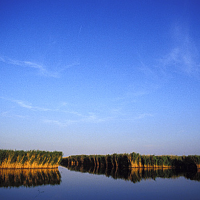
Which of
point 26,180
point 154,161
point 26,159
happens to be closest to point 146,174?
point 154,161

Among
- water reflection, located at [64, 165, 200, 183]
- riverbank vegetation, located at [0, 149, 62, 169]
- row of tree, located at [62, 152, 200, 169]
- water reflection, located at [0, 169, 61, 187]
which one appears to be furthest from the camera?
row of tree, located at [62, 152, 200, 169]

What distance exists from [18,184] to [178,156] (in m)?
31.1

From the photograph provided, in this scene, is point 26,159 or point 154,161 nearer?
point 26,159

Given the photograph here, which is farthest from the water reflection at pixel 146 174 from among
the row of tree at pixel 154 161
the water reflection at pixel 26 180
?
the water reflection at pixel 26 180

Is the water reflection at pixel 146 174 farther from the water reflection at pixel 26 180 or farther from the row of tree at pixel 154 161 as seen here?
the water reflection at pixel 26 180

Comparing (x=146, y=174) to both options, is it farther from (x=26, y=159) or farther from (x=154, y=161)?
(x=26, y=159)

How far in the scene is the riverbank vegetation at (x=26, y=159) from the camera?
2753 cm

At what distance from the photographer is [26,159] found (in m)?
28.7

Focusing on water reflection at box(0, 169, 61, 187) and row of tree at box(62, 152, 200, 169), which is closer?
water reflection at box(0, 169, 61, 187)

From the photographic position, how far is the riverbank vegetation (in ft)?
90.3

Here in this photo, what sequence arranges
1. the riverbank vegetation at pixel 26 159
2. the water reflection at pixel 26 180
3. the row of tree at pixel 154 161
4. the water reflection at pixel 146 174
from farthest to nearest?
the row of tree at pixel 154 161 → the riverbank vegetation at pixel 26 159 → the water reflection at pixel 146 174 → the water reflection at pixel 26 180

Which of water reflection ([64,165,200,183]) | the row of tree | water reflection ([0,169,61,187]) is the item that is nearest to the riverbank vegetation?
water reflection ([0,169,61,187])

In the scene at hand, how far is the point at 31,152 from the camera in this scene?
28703 mm

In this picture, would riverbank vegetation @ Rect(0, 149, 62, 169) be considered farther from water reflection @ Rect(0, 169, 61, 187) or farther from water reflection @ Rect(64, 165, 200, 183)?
water reflection @ Rect(64, 165, 200, 183)
